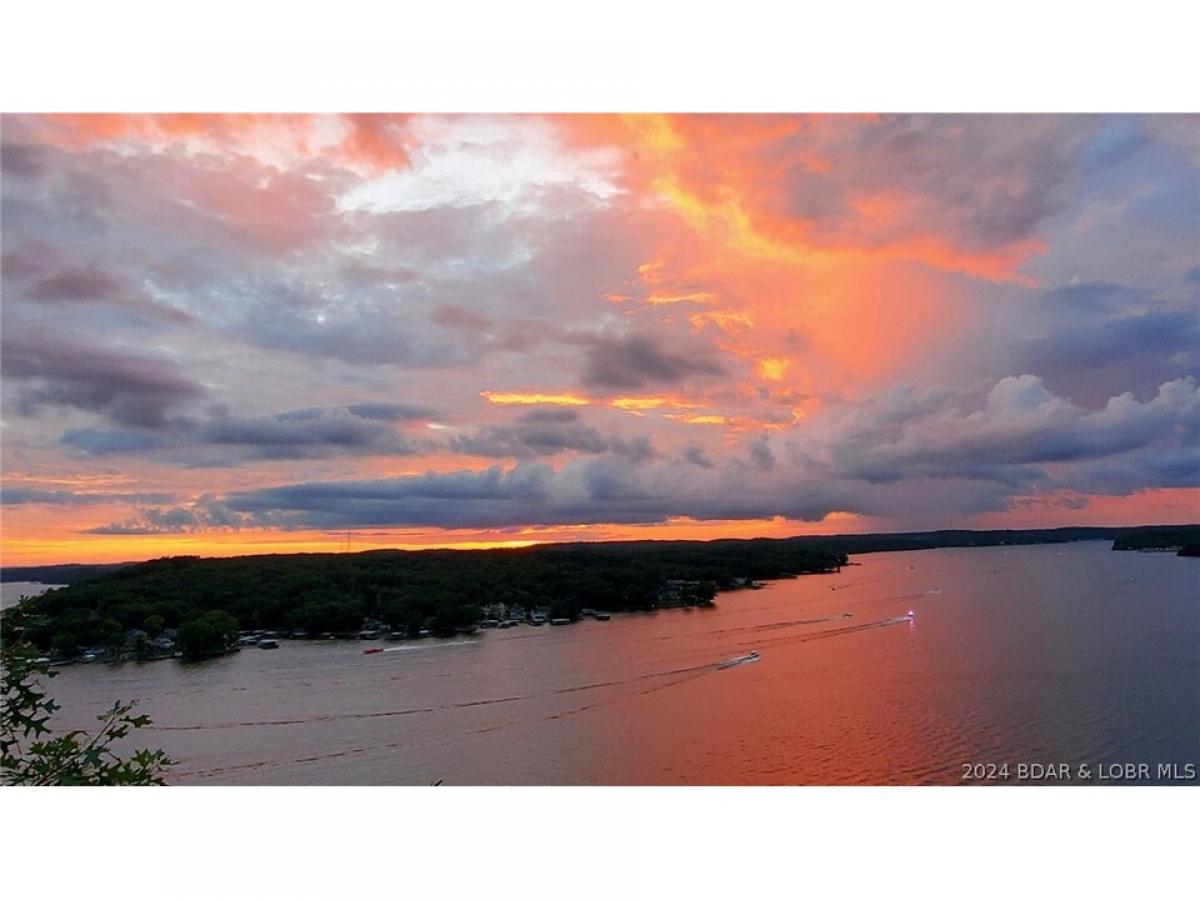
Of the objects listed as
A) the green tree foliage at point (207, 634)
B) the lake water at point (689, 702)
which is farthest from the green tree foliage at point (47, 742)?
the green tree foliage at point (207, 634)

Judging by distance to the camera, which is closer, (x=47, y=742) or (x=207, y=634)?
(x=47, y=742)

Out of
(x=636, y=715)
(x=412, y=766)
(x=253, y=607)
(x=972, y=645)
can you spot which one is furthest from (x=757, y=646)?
(x=253, y=607)

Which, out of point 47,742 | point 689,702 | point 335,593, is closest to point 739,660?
point 689,702

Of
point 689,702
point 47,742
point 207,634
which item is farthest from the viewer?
point 207,634

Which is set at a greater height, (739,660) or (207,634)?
(207,634)

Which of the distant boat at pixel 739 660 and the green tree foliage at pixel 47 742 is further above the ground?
the green tree foliage at pixel 47 742

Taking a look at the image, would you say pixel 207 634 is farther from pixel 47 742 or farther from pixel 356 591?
pixel 47 742

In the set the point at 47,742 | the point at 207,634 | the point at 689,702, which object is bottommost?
the point at 689,702

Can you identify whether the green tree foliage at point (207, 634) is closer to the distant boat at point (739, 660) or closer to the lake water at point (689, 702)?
the lake water at point (689, 702)

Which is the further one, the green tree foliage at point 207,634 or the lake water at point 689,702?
the green tree foliage at point 207,634
